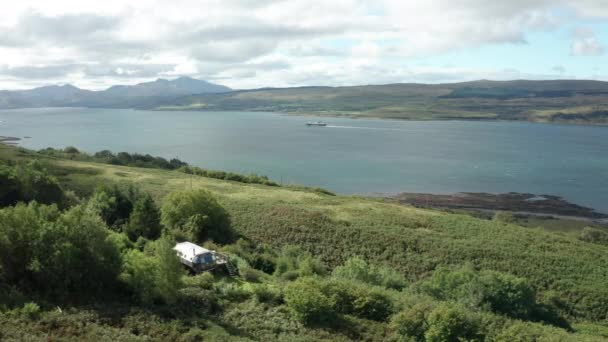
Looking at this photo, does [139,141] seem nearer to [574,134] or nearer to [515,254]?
[515,254]

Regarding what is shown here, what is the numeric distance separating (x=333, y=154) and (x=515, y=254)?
284 ft

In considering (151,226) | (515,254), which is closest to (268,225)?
(151,226)

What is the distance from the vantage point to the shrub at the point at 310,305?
65.4ft

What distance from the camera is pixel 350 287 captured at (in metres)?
23.0

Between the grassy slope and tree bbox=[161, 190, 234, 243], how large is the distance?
3.82m

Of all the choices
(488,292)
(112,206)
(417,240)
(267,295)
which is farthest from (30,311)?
(417,240)

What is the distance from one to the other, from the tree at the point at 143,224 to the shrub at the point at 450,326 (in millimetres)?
21605

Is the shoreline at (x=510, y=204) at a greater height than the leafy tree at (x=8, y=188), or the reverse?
the leafy tree at (x=8, y=188)

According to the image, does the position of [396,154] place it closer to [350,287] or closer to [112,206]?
[112,206]

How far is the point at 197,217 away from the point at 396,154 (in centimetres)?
9359

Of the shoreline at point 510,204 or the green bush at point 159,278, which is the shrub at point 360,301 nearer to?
the green bush at point 159,278

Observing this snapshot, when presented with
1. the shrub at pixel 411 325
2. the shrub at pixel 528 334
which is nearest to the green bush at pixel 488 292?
the shrub at pixel 528 334

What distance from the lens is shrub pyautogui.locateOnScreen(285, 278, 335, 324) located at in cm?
1992

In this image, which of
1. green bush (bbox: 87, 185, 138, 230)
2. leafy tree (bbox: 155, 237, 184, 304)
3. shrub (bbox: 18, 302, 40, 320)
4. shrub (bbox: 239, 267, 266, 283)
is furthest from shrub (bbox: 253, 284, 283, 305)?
green bush (bbox: 87, 185, 138, 230)
